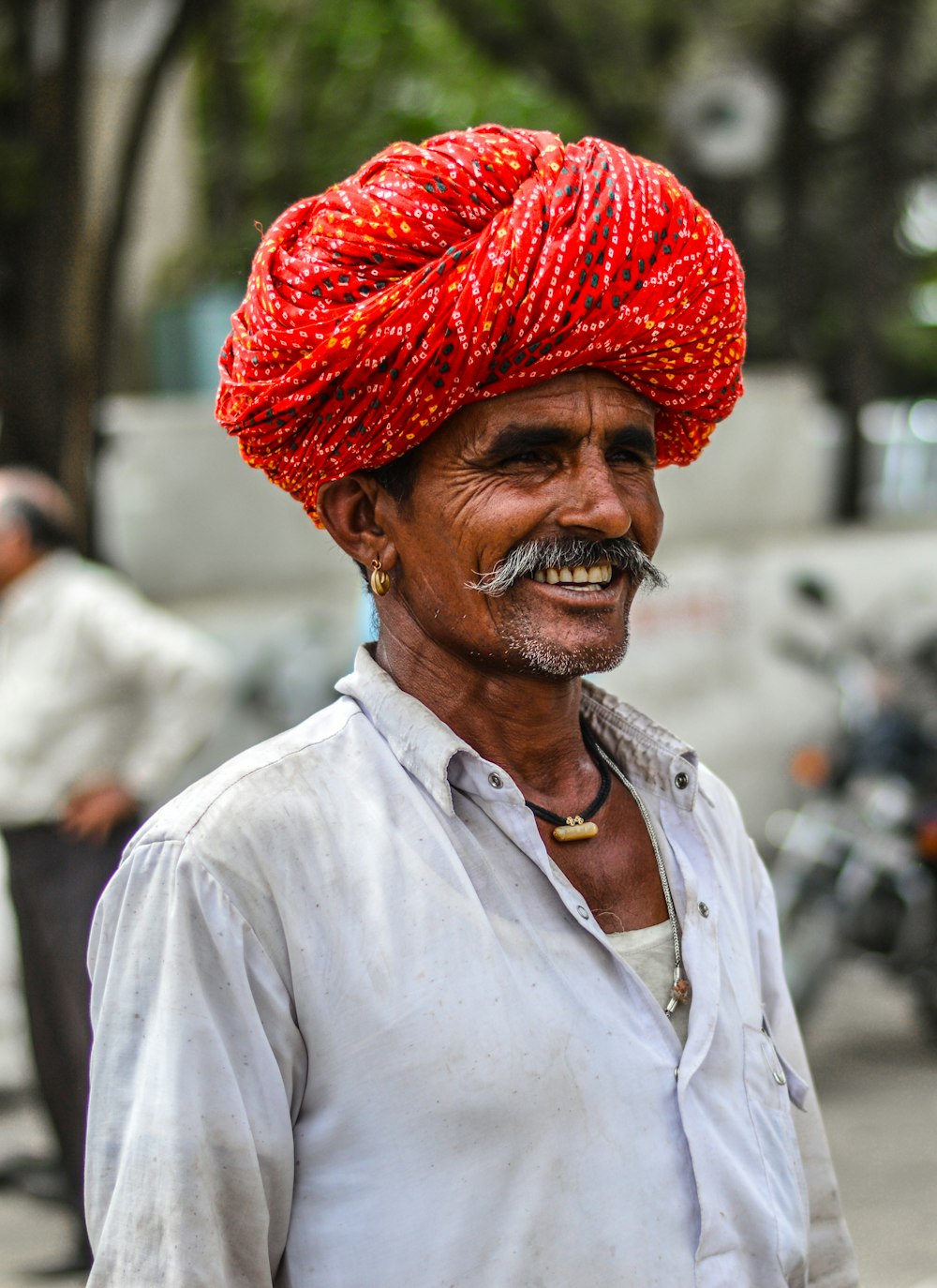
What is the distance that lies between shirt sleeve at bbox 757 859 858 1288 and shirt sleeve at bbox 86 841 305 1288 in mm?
700

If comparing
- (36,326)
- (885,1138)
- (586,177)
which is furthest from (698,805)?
(36,326)

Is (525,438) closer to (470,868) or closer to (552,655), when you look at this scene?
(552,655)

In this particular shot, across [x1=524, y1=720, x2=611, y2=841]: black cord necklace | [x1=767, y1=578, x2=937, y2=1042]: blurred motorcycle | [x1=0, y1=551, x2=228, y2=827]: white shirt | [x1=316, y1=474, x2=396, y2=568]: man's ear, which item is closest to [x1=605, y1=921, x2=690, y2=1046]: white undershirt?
A: [x1=524, y1=720, x2=611, y2=841]: black cord necklace

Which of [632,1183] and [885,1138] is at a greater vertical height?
[632,1183]

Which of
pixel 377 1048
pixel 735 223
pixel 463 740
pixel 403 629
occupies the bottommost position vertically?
pixel 377 1048

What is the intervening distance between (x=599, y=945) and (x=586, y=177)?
83 centimetres

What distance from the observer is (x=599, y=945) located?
1.67 meters

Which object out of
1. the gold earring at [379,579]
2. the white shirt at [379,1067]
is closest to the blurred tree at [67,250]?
the gold earring at [379,579]

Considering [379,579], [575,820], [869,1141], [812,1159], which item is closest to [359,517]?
[379,579]

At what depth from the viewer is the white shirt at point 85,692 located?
441 cm

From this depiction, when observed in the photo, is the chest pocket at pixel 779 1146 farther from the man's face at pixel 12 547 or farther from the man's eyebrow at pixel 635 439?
the man's face at pixel 12 547

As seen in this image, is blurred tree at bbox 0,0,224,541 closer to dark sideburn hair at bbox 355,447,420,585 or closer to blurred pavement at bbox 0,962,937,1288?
blurred pavement at bbox 0,962,937,1288

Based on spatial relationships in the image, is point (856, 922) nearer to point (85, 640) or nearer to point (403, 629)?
point (85, 640)

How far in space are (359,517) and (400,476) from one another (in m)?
0.08
